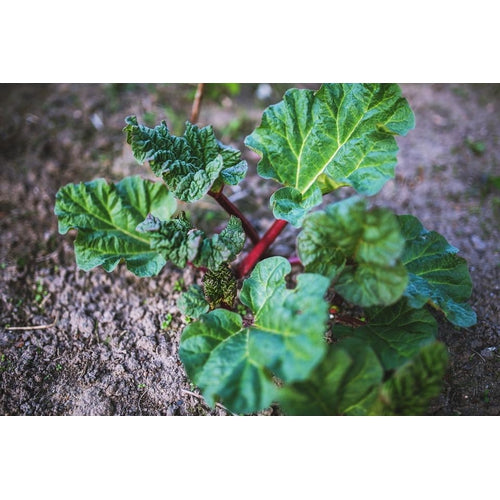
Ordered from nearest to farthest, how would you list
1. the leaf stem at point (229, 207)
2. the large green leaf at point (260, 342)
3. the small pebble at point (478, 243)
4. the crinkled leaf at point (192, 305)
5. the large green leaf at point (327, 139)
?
1. the large green leaf at point (260, 342)
2. the crinkled leaf at point (192, 305)
3. the large green leaf at point (327, 139)
4. the leaf stem at point (229, 207)
5. the small pebble at point (478, 243)

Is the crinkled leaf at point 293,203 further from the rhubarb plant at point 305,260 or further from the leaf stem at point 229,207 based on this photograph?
the leaf stem at point 229,207

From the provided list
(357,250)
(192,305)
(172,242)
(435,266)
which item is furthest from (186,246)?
(435,266)

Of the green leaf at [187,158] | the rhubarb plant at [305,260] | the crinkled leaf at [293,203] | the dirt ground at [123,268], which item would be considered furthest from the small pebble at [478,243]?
the green leaf at [187,158]

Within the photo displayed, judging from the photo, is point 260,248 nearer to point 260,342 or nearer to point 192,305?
point 192,305

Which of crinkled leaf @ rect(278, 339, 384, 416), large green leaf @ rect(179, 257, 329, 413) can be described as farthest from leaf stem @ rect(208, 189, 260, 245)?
crinkled leaf @ rect(278, 339, 384, 416)

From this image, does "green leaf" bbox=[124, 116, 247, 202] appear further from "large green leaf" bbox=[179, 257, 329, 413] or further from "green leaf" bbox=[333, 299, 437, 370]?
"green leaf" bbox=[333, 299, 437, 370]
